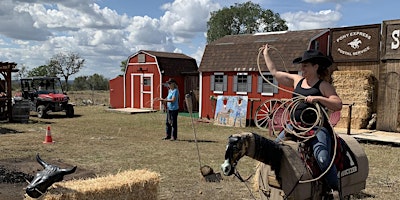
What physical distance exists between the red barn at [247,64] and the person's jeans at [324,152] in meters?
11.7

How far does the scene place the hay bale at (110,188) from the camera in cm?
A: 388

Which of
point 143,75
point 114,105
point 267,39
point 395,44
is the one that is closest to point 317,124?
point 395,44

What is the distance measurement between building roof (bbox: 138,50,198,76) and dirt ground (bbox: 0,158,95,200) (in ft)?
47.2

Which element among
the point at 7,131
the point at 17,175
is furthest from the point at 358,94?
the point at 7,131

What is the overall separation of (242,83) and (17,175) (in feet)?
39.6

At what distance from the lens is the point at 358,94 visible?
569 inches

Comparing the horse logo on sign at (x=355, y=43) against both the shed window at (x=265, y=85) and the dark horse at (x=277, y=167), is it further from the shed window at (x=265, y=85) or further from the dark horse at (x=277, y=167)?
the dark horse at (x=277, y=167)

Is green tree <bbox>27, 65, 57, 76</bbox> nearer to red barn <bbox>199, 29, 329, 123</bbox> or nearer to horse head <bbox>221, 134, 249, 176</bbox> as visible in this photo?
red barn <bbox>199, 29, 329, 123</bbox>

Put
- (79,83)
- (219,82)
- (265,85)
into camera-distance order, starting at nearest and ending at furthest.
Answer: (265,85) < (219,82) < (79,83)

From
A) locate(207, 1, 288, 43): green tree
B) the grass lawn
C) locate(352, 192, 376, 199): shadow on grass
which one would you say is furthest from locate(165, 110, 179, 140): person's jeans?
locate(207, 1, 288, 43): green tree

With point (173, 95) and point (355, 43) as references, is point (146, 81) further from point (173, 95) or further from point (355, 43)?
point (355, 43)

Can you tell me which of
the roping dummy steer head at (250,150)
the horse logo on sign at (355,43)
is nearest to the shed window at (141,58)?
the horse logo on sign at (355,43)

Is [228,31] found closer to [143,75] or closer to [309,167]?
[143,75]

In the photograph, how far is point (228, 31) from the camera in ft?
138
